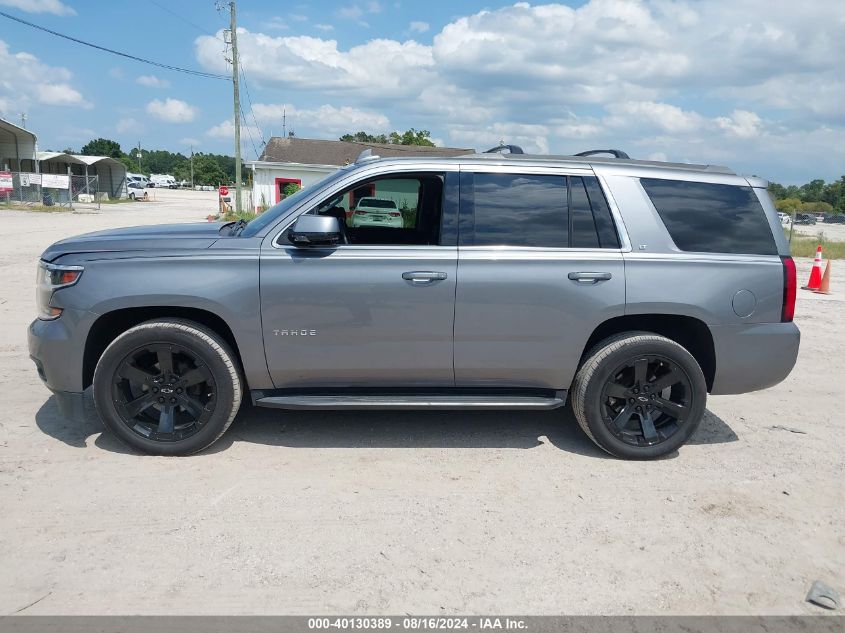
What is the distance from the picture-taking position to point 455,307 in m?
4.20

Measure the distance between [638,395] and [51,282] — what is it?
3.94m

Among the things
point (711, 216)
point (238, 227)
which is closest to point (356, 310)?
point (238, 227)

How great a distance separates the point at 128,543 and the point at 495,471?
7.11 feet

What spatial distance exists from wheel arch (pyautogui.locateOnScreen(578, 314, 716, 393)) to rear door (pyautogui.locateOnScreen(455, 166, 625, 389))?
20cm

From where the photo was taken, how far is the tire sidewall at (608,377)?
4.30 meters

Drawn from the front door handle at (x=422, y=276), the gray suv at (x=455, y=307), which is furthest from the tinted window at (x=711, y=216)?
the front door handle at (x=422, y=276)

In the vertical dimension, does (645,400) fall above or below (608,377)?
below

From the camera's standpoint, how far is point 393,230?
5449mm

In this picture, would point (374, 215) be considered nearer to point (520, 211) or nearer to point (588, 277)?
point (520, 211)

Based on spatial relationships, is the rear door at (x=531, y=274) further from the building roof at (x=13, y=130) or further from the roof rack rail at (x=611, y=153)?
the building roof at (x=13, y=130)

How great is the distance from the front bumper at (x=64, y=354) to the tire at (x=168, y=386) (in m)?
0.14

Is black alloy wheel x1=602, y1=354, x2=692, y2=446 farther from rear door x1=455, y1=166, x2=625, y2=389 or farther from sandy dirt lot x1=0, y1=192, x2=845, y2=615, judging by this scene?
rear door x1=455, y1=166, x2=625, y2=389

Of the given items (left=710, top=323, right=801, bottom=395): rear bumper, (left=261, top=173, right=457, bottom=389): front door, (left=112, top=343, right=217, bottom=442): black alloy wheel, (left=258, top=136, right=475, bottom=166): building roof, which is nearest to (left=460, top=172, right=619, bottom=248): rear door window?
Result: (left=261, top=173, right=457, bottom=389): front door

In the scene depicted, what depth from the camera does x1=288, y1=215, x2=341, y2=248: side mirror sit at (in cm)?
402
